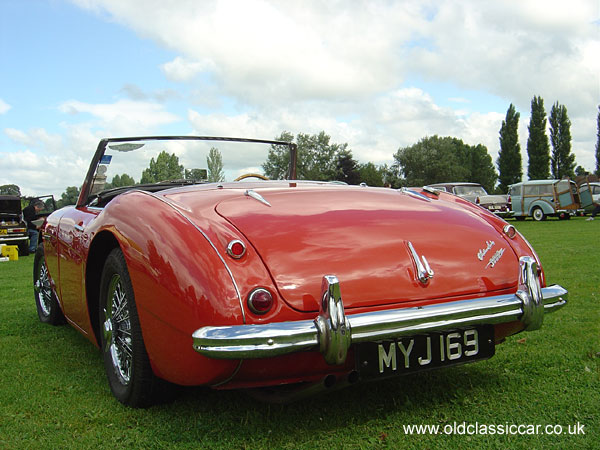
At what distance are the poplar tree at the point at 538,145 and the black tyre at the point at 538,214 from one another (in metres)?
34.0

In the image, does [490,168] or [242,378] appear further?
[490,168]

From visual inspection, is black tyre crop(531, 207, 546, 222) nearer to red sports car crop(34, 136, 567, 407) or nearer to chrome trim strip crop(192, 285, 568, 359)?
red sports car crop(34, 136, 567, 407)

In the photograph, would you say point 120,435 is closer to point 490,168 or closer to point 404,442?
point 404,442

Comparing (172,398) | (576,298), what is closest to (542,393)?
(172,398)

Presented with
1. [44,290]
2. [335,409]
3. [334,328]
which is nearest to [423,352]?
[334,328]

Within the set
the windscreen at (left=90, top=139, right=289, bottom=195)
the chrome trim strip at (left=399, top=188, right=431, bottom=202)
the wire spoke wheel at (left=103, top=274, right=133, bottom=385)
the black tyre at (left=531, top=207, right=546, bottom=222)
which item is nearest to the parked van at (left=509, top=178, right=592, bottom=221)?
the black tyre at (left=531, top=207, right=546, bottom=222)

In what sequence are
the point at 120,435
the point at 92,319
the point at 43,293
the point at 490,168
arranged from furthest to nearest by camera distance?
the point at 490,168 → the point at 43,293 → the point at 92,319 → the point at 120,435

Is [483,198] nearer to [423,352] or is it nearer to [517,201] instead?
[517,201]

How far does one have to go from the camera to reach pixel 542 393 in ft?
8.30

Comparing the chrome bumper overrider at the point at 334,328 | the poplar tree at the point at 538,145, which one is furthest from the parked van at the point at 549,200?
the poplar tree at the point at 538,145

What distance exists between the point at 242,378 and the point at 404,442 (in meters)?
0.66

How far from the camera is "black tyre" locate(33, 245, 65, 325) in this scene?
13.7 feet

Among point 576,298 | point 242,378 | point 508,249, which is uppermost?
point 508,249

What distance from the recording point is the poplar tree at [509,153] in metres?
57.7
